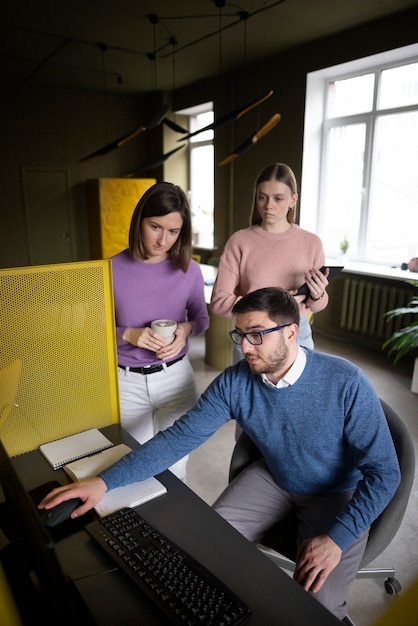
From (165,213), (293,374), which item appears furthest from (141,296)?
(293,374)

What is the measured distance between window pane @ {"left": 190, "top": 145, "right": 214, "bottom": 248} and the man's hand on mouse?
232 inches

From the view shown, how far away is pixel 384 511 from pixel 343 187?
449cm

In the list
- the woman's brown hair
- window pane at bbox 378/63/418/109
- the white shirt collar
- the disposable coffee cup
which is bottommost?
the white shirt collar

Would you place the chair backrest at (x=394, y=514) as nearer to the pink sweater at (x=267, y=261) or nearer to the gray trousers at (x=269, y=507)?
the gray trousers at (x=269, y=507)

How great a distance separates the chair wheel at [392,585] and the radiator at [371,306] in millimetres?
2871

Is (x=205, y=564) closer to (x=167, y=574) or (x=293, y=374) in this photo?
(x=167, y=574)

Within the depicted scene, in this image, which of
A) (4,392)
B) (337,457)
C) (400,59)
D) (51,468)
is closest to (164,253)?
(4,392)

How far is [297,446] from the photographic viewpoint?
1.42m

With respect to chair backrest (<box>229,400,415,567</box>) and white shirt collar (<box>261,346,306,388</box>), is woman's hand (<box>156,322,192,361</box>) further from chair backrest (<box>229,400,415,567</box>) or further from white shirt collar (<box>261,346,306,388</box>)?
chair backrest (<box>229,400,415,567</box>)

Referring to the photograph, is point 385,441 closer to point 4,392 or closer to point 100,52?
point 4,392

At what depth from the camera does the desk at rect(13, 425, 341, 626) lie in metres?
0.88

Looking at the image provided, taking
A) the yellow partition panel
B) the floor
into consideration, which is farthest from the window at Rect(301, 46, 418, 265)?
the yellow partition panel

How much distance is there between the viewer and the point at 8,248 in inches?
270

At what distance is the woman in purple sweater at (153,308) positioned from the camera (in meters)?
1.59
